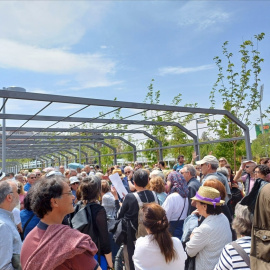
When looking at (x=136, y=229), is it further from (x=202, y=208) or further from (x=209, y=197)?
(x=209, y=197)

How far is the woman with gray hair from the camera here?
199 centimetres

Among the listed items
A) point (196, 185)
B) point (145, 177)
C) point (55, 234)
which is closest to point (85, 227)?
point (145, 177)

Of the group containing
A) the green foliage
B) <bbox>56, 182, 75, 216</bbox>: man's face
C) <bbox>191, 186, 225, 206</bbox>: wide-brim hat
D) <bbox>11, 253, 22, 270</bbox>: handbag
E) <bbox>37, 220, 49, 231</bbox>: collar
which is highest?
the green foliage

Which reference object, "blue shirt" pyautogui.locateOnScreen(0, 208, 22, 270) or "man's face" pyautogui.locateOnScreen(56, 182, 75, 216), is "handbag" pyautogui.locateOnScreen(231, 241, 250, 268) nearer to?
"man's face" pyautogui.locateOnScreen(56, 182, 75, 216)

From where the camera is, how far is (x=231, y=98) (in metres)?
13.0

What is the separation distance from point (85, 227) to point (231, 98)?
11713 millimetres

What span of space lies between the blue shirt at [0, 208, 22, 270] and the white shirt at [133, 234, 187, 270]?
1.18 metres

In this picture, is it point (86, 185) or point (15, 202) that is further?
point (86, 185)

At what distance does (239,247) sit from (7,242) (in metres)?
1.99

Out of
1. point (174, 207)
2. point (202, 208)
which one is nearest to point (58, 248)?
point (202, 208)

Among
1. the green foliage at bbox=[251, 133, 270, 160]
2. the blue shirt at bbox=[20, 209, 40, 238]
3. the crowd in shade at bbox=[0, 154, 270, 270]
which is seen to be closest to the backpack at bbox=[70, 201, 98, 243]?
the crowd in shade at bbox=[0, 154, 270, 270]

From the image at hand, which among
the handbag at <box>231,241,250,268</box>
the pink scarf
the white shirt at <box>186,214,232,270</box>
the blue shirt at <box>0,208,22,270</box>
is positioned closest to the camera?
the pink scarf

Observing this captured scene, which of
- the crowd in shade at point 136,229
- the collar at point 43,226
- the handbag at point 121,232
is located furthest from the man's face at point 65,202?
the handbag at point 121,232

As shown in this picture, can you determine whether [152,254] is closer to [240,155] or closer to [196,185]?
[196,185]
